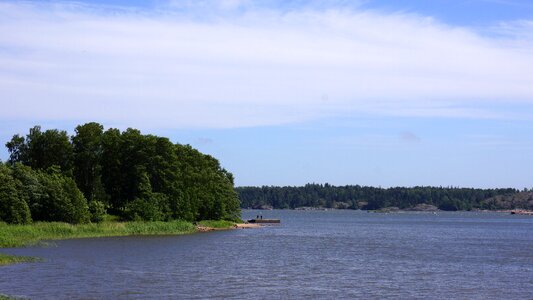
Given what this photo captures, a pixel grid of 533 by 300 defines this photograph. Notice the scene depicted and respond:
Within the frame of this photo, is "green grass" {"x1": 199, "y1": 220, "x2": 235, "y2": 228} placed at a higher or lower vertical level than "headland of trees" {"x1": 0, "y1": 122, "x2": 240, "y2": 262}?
lower

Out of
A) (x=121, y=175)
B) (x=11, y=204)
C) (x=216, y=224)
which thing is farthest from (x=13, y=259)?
(x=216, y=224)

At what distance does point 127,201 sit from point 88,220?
60.4 ft

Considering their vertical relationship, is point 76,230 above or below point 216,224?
below

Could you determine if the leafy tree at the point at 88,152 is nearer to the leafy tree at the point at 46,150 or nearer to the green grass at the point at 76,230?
the leafy tree at the point at 46,150

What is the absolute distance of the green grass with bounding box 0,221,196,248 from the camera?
3135 inches

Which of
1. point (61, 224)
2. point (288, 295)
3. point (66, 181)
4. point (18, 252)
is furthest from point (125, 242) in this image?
point (288, 295)

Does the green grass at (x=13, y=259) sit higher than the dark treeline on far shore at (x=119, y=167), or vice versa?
the dark treeline on far shore at (x=119, y=167)

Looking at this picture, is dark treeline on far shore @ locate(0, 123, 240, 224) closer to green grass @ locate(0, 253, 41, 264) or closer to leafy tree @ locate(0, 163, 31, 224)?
leafy tree @ locate(0, 163, 31, 224)

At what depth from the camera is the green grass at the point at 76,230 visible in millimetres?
79625

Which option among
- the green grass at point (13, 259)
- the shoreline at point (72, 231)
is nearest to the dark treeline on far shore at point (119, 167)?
the shoreline at point (72, 231)

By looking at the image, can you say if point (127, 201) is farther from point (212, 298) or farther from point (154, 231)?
point (212, 298)

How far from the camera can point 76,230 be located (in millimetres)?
94438

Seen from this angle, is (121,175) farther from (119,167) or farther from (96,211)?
(96,211)

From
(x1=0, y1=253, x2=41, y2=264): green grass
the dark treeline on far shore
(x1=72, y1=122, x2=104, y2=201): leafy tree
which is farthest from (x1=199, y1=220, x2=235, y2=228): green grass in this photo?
(x1=0, y1=253, x2=41, y2=264): green grass
